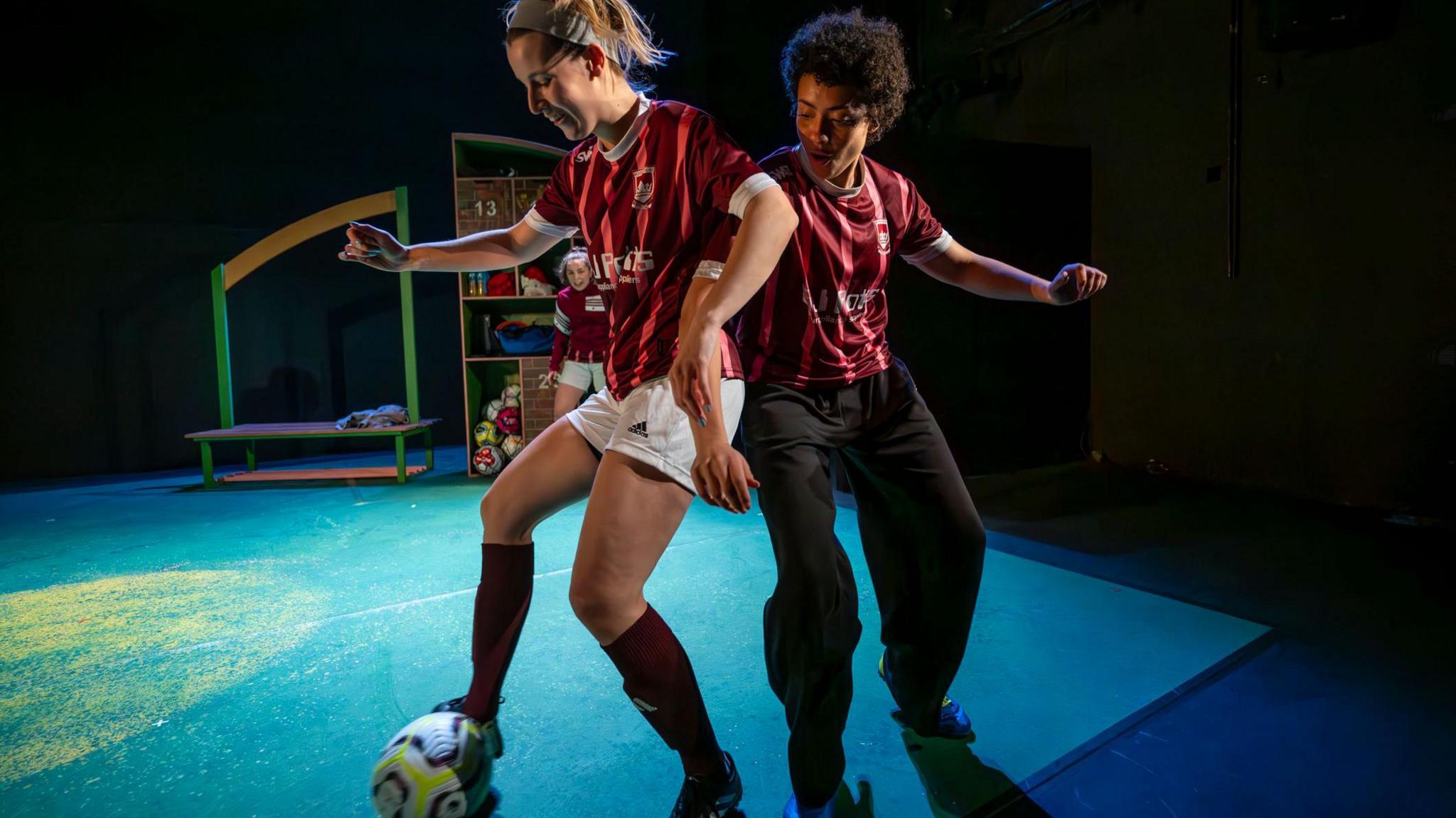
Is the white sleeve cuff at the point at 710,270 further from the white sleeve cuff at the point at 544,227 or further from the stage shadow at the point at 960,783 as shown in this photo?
the stage shadow at the point at 960,783

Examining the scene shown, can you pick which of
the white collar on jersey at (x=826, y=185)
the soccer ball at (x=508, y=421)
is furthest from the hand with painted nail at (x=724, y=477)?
the soccer ball at (x=508, y=421)

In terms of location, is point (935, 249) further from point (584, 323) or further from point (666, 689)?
point (584, 323)

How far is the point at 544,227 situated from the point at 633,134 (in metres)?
0.48

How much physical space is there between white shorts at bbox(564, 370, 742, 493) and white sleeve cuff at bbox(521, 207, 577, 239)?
0.63 m

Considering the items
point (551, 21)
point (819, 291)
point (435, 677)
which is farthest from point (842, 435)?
point (435, 677)

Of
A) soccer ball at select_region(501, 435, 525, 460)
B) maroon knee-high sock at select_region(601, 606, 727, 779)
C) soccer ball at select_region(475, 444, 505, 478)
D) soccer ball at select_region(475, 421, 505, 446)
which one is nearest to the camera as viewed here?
maroon knee-high sock at select_region(601, 606, 727, 779)

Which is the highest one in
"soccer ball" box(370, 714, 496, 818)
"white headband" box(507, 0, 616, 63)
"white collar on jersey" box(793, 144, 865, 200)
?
"white headband" box(507, 0, 616, 63)

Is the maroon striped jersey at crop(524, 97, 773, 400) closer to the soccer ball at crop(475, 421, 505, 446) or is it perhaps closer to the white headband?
the white headband

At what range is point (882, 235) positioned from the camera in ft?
6.51

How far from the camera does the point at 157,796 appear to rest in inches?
73.3

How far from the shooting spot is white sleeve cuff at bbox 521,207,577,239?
2004 millimetres

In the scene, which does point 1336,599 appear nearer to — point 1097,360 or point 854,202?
point 854,202

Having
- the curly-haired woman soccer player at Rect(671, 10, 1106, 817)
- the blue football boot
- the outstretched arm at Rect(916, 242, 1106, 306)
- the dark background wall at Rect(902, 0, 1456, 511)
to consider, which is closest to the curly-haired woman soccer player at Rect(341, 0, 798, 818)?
the curly-haired woman soccer player at Rect(671, 10, 1106, 817)

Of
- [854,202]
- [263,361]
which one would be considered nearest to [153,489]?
[263,361]
